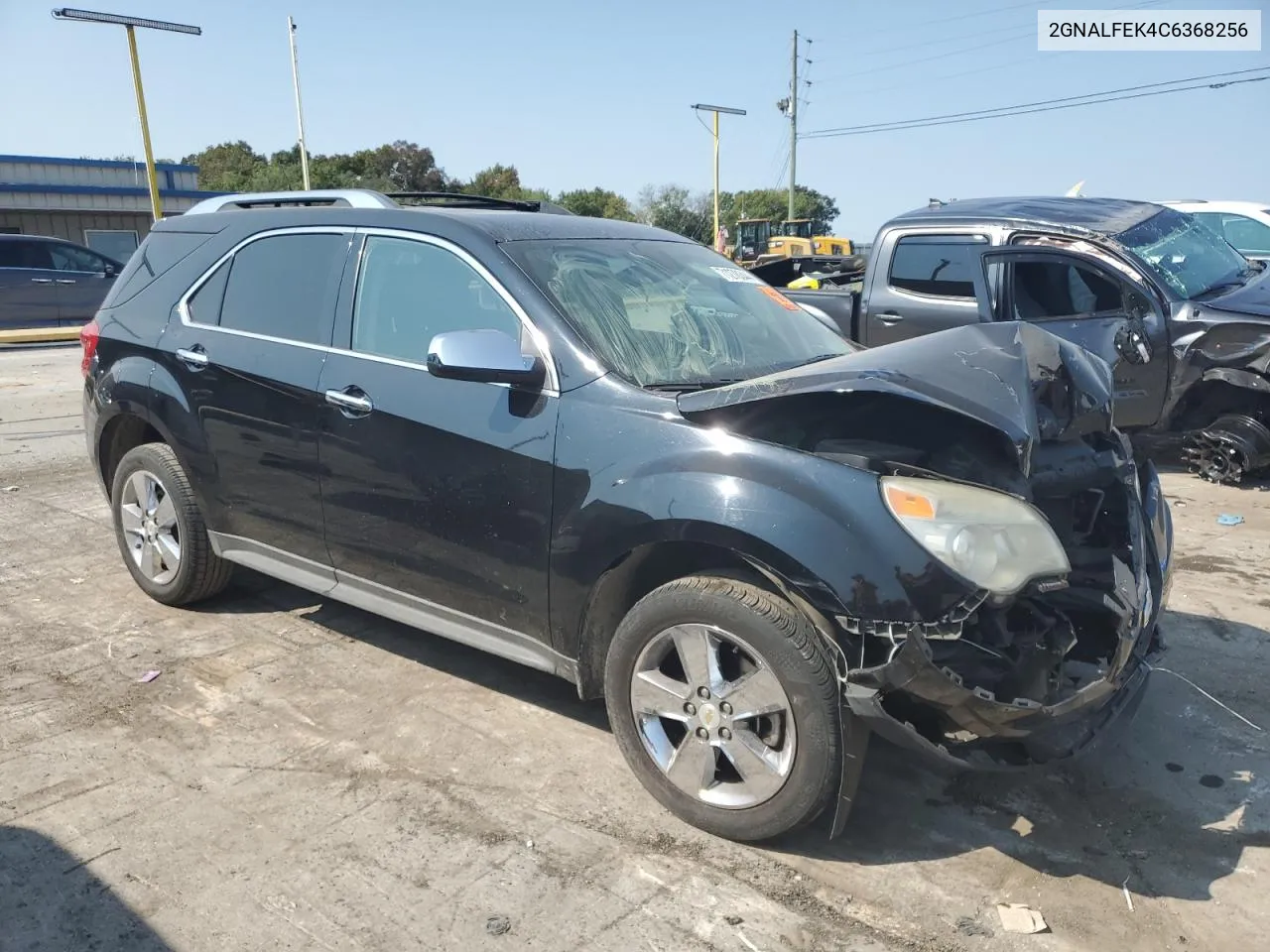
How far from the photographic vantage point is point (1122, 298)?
681 cm

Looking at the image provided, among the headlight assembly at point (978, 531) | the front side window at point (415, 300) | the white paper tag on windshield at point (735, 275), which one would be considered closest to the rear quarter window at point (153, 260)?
the front side window at point (415, 300)

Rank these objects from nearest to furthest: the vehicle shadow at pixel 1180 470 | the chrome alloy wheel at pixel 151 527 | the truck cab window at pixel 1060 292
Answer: the chrome alloy wheel at pixel 151 527 → the truck cab window at pixel 1060 292 → the vehicle shadow at pixel 1180 470

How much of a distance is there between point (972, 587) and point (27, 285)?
65.1 feet

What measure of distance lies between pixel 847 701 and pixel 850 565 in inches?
14.4

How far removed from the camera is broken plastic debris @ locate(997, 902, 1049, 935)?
2607mm

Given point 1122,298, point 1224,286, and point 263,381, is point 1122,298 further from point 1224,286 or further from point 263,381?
point 263,381

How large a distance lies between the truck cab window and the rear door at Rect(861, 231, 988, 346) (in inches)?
14.2

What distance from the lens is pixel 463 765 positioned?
3.45 m

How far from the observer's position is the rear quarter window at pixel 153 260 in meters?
4.71

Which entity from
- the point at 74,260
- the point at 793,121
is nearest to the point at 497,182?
the point at 793,121

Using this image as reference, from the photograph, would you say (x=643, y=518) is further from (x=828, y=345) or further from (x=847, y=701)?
(x=828, y=345)

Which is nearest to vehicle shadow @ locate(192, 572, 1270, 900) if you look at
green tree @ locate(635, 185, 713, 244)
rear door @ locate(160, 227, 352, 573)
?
rear door @ locate(160, 227, 352, 573)

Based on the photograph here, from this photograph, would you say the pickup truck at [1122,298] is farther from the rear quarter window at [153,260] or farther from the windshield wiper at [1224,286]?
the rear quarter window at [153,260]

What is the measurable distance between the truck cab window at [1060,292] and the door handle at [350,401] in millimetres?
4819
